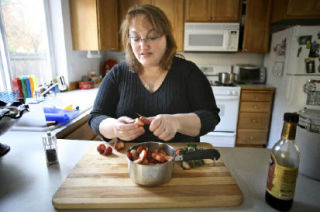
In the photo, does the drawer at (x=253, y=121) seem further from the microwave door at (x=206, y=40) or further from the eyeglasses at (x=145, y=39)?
the eyeglasses at (x=145, y=39)

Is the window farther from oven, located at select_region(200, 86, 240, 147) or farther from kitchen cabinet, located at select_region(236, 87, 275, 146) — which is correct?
kitchen cabinet, located at select_region(236, 87, 275, 146)

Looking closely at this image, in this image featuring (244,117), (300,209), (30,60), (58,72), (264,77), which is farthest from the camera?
(264,77)

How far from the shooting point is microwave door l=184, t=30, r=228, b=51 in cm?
267

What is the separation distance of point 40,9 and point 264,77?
2.89m

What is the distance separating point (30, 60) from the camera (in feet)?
6.48

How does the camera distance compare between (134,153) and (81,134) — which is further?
(81,134)

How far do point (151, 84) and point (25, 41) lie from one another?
157 centimetres

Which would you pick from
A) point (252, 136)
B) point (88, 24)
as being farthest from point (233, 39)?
point (88, 24)

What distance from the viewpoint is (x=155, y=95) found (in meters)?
1.00

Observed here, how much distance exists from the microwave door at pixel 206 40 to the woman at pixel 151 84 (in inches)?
70.2

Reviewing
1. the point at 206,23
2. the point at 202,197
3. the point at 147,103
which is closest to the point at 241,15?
the point at 206,23

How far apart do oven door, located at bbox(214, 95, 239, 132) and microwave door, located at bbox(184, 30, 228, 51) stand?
70 centimetres

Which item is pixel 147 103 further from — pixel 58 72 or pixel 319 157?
pixel 58 72

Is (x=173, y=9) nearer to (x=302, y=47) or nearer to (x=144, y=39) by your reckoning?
(x=302, y=47)
